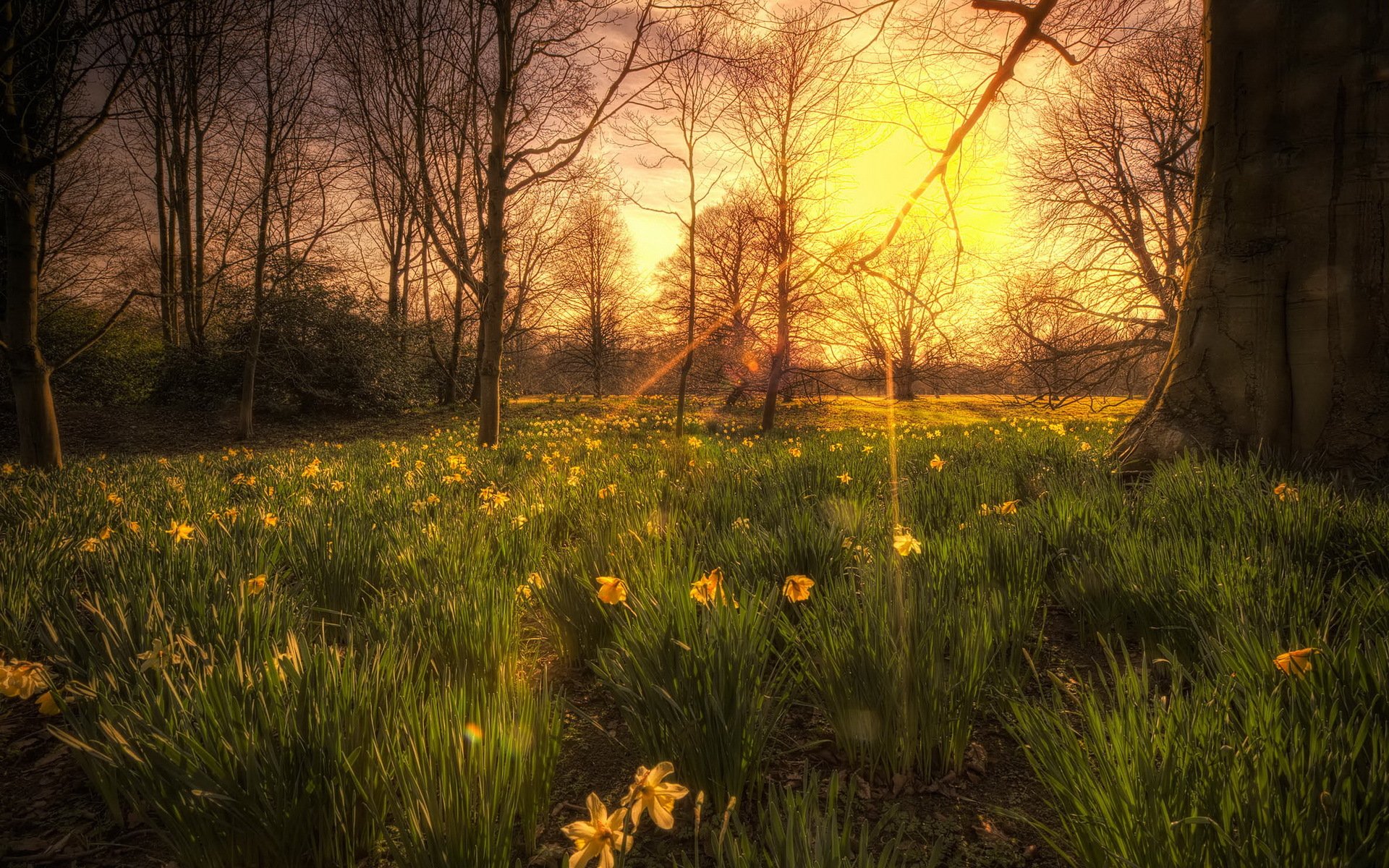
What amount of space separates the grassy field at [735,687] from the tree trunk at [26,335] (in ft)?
21.6

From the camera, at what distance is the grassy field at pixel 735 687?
1034 mm

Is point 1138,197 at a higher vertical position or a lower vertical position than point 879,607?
higher

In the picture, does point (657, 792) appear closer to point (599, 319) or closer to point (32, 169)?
point (32, 169)

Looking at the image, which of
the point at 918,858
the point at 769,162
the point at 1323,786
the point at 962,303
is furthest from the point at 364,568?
the point at 769,162

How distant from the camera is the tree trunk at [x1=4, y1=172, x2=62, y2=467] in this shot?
747 cm

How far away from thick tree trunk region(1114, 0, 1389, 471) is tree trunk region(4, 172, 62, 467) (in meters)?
12.6

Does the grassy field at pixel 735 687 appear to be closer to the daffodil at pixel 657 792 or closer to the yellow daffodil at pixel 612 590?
the daffodil at pixel 657 792

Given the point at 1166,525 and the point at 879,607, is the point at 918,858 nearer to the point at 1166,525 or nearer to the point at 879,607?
the point at 879,607

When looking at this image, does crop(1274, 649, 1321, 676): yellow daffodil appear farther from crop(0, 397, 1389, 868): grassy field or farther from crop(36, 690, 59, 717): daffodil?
crop(36, 690, 59, 717): daffodil

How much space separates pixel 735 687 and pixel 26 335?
1105 centimetres

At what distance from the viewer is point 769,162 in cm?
1263

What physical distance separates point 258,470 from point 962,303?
8.05 metres

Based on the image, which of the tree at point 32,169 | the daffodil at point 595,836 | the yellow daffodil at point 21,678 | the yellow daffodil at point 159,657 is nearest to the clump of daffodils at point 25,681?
the yellow daffodil at point 21,678

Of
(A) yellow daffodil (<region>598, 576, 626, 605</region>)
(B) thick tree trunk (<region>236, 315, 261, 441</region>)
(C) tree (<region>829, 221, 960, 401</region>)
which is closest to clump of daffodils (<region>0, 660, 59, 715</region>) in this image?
(A) yellow daffodil (<region>598, 576, 626, 605</region>)
